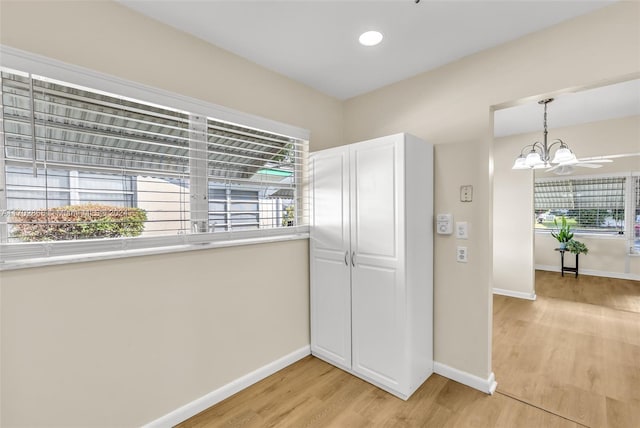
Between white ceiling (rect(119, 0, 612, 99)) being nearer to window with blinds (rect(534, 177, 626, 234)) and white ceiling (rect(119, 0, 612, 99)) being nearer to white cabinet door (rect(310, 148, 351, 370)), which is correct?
white cabinet door (rect(310, 148, 351, 370))

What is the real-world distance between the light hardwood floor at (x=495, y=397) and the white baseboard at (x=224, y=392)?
0.04 metres

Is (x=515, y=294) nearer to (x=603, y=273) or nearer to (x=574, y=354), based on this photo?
(x=574, y=354)

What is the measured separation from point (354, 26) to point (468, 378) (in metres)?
2.76

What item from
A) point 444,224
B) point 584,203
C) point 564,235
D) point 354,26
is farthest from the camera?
point 584,203

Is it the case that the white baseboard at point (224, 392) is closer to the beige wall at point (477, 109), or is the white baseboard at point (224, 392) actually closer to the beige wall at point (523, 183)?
the beige wall at point (477, 109)

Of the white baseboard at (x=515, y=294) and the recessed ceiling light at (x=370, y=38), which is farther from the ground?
the recessed ceiling light at (x=370, y=38)

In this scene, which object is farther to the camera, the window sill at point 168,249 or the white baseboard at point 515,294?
the white baseboard at point 515,294

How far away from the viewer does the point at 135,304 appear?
170 centimetres

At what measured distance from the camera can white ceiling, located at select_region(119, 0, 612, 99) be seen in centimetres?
170

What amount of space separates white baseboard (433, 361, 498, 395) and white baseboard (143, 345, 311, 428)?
118cm

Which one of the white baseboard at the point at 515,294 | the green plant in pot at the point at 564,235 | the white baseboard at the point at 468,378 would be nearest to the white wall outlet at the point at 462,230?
the white baseboard at the point at 468,378

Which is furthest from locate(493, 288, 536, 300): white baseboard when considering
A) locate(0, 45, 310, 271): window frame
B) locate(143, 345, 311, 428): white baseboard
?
locate(0, 45, 310, 271): window frame

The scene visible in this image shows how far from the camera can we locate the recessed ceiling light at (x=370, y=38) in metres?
1.97

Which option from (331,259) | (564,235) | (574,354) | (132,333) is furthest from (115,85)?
(564,235)
